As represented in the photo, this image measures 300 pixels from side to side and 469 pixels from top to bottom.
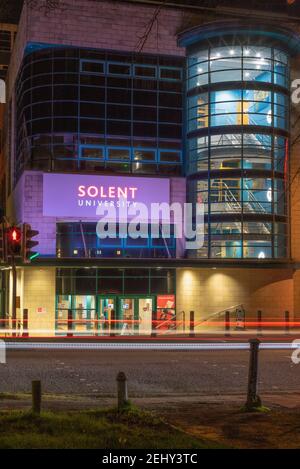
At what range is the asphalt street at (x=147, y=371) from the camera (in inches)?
607

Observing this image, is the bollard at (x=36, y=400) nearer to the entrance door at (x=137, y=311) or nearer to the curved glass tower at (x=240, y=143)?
the entrance door at (x=137, y=311)

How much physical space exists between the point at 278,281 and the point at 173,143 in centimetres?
905

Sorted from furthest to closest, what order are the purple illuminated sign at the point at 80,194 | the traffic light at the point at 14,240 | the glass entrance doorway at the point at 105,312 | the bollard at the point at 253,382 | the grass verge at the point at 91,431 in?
1. the purple illuminated sign at the point at 80,194
2. the glass entrance doorway at the point at 105,312
3. the traffic light at the point at 14,240
4. the bollard at the point at 253,382
5. the grass verge at the point at 91,431

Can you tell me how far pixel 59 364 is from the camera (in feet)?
63.1

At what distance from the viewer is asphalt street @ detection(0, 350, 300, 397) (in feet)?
Answer: 50.5

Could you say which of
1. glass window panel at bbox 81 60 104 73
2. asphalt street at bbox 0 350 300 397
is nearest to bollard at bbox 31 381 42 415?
asphalt street at bbox 0 350 300 397

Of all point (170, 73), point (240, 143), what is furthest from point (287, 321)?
point (170, 73)

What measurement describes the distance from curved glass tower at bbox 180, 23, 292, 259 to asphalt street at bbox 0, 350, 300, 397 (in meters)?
13.1

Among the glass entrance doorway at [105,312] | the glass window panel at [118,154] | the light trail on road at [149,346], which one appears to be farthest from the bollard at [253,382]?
the glass window panel at [118,154]

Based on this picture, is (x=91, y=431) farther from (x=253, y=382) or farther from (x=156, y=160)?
(x=156, y=160)

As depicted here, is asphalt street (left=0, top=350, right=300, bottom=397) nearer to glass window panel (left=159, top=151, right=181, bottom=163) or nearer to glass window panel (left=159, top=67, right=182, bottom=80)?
glass window panel (left=159, top=151, right=181, bottom=163)

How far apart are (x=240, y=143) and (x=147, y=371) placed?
20.2m

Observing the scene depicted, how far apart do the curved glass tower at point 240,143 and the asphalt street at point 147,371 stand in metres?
13.1

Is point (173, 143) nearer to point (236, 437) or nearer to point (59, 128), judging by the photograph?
point (59, 128)
